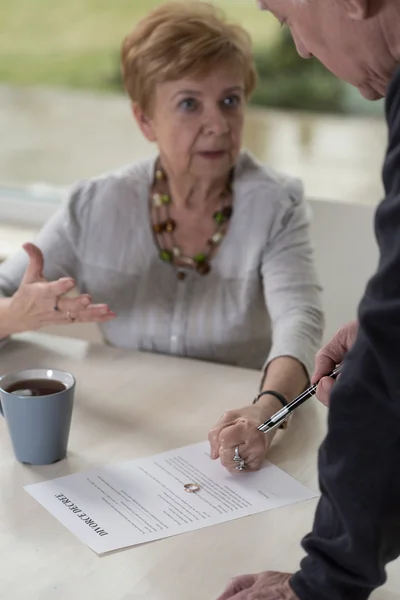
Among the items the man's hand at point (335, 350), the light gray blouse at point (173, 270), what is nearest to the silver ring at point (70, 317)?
the light gray blouse at point (173, 270)

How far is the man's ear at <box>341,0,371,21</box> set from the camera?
0.72m

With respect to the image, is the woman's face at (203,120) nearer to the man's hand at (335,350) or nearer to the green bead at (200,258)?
the green bead at (200,258)

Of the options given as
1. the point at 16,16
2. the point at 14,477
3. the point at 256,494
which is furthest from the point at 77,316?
the point at 16,16

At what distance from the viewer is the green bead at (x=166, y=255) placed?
1771 millimetres

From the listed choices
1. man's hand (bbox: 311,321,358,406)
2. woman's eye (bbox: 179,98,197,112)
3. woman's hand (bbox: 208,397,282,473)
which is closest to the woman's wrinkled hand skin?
woman's hand (bbox: 208,397,282,473)

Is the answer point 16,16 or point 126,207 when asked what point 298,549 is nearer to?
point 126,207

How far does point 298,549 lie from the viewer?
1.01m

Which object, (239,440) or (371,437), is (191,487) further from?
(371,437)

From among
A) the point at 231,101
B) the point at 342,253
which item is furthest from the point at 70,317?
the point at 342,253

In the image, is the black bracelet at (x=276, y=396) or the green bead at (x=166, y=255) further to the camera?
the green bead at (x=166, y=255)

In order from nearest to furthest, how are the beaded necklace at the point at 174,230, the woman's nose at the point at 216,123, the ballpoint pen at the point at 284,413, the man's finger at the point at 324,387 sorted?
the man's finger at the point at 324,387 → the ballpoint pen at the point at 284,413 → the woman's nose at the point at 216,123 → the beaded necklace at the point at 174,230

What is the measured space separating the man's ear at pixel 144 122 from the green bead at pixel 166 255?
9.0 inches

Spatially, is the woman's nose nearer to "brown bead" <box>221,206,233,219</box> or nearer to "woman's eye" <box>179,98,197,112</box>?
"woman's eye" <box>179,98,197,112</box>

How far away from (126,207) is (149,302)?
0.64 feet
